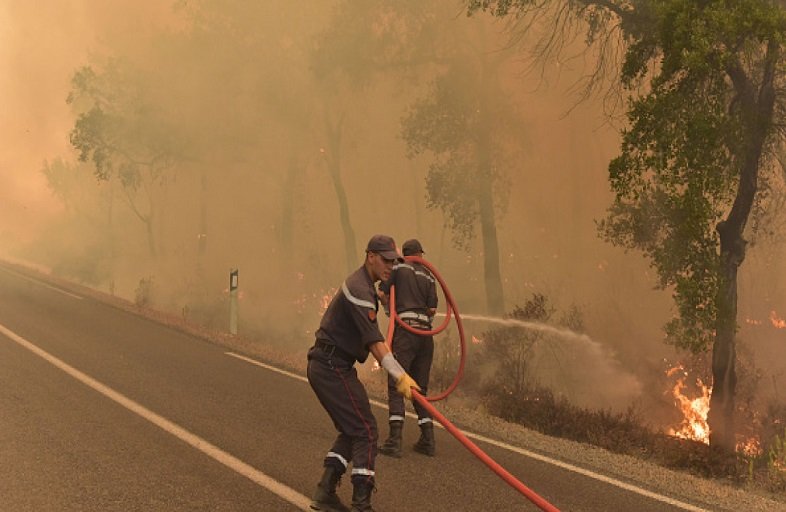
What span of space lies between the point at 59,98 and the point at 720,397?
232 ft

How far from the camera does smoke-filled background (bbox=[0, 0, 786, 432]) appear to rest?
66.8ft

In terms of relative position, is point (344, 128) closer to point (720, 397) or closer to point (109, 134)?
point (109, 134)

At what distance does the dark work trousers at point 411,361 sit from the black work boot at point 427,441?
5 cm

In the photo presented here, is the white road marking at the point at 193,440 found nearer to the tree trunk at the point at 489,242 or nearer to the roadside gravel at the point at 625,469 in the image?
the roadside gravel at the point at 625,469

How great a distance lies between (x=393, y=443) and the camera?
6.38m

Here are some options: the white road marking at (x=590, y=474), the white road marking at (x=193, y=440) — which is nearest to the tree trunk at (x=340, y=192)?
the white road marking at (x=193, y=440)

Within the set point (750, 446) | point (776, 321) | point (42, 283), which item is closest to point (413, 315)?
point (750, 446)

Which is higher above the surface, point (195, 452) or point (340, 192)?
point (340, 192)

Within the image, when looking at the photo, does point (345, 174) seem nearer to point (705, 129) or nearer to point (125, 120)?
point (125, 120)

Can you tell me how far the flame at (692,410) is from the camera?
38.4 feet

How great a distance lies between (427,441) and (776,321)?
14.7 meters

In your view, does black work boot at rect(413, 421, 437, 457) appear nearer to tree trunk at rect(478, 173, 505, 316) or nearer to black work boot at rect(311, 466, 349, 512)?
black work boot at rect(311, 466, 349, 512)

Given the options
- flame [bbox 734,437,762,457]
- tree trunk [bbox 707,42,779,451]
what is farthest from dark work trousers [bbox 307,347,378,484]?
flame [bbox 734,437,762,457]

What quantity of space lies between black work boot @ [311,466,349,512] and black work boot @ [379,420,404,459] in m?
1.59
